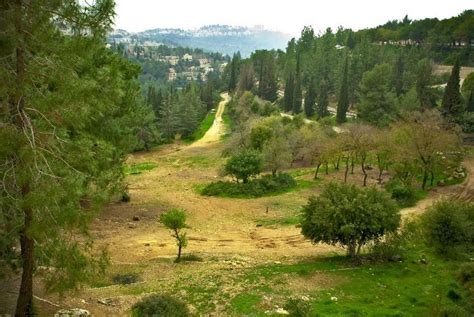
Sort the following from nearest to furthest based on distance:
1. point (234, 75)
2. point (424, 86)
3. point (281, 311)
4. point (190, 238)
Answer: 1. point (281, 311)
2. point (190, 238)
3. point (424, 86)
4. point (234, 75)

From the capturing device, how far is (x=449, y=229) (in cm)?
2202

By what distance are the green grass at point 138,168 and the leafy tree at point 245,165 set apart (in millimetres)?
15741

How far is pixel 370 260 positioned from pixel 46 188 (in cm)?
1665

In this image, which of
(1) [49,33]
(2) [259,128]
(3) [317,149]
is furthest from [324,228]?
(2) [259,128]

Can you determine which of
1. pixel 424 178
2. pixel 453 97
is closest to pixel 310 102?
pixel 453 97

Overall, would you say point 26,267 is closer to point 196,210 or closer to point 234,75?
point 196,210

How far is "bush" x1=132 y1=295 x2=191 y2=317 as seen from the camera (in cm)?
1391

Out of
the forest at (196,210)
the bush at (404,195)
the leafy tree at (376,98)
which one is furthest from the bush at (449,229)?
the leafy tree at (376,98)

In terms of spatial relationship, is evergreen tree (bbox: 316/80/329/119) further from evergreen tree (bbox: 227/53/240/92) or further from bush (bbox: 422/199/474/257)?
bush (bbox: 422/199/474/257)

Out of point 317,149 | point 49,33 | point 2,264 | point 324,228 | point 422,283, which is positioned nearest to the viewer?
point 49,33

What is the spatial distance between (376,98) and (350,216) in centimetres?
4228

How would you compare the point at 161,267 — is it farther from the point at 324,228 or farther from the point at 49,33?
the point at 49,33

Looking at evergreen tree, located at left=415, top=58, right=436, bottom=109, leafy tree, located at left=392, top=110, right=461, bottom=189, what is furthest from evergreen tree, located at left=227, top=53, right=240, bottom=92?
leafy tree, located at left=392, top=110, right=461, bottom=189

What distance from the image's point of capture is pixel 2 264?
15.9 metres
